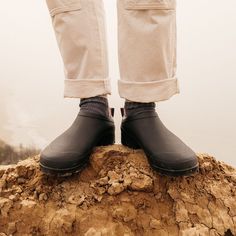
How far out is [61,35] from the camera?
1050mm

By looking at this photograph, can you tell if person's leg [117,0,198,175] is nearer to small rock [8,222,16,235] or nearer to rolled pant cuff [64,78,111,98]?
rolled pant cuff [64,78,111,98]

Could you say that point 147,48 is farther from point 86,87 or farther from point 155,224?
point 155,224

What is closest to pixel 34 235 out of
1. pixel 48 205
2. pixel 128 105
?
pixel 48 205

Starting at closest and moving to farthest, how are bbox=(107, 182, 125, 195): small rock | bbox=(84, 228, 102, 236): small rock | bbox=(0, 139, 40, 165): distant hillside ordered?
1. bbox=(84, 228, 102, 236): small rock
2. bbox=(107, 182, 125, 195): small rock
3. bbox=(0, 139, 40, 165): distant hillside

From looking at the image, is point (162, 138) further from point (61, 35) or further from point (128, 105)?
point (61, 35)

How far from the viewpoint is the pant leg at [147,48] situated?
3.07 feet

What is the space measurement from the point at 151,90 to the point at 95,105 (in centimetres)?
21

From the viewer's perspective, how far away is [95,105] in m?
1.09

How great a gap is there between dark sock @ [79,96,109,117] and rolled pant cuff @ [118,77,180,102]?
0.14m

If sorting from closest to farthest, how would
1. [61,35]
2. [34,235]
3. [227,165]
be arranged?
[34,235]
[61,35]
[227,165]

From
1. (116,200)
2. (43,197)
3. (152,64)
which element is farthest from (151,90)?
(43,197)

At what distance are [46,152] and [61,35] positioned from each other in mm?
337

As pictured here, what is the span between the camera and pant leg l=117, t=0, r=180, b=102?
0.94m

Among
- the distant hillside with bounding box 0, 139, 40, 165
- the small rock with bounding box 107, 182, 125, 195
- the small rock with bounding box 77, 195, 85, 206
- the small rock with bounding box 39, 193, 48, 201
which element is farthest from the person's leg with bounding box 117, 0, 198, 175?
the distant hillside with bounding box 0, 139, 40, 165
